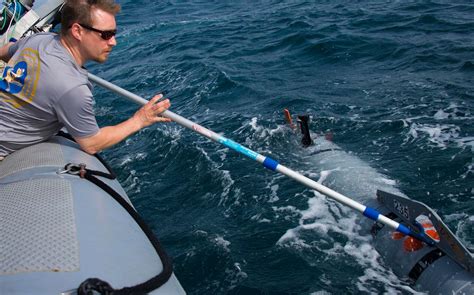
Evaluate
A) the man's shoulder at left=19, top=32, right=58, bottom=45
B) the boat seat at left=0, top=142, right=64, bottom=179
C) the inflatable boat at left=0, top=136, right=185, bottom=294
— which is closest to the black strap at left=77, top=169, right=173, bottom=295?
the inflatable boat at left=0, top=136, right=185, bottom=294

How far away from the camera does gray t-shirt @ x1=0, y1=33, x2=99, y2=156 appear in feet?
12.9

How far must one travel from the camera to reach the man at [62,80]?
3920mm

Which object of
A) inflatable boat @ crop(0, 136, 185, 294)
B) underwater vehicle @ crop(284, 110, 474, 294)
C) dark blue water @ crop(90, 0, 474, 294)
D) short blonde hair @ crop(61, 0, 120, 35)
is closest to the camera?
inflatable boat @ crop(0, 136, 185, 294)

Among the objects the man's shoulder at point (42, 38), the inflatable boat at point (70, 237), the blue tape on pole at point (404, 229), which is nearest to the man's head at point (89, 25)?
the man's shoulder at point (42, 38)

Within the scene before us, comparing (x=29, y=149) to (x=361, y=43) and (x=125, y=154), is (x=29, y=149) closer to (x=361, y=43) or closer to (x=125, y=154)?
(x=125, y=154)

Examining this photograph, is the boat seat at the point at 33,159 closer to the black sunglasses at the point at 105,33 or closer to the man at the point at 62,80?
the man at the point at 62,80

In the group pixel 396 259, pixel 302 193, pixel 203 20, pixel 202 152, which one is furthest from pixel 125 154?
pixel 203 20

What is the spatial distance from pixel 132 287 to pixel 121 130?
6.72 feet

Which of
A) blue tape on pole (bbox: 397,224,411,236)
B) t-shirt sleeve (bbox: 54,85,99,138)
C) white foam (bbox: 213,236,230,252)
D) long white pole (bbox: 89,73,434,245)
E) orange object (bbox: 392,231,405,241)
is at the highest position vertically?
t-shirt sleeve (bbox: 54,85,99,138)

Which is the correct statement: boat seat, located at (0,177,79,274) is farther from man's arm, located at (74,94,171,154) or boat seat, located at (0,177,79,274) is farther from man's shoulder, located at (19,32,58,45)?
man's shoulder, located at (19,32,58,45)

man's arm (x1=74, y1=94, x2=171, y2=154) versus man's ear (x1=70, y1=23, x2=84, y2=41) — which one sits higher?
man's ear (x1=70, y1=23, x2=84, y2=41)

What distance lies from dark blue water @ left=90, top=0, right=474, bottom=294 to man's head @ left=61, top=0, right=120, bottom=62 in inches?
121

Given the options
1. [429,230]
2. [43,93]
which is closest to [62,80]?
[43,93]

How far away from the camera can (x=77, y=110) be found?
4.01 metres
